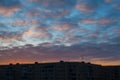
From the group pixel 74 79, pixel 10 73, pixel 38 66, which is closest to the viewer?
pixel 74 79

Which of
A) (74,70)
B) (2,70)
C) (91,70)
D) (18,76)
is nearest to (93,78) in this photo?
(91,70)

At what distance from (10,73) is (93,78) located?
130 feet

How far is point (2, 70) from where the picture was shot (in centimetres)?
13675

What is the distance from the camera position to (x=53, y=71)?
11794cm

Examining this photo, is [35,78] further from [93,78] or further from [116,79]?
[116,79]

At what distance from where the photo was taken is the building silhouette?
380 ft

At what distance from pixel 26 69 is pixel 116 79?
50873mm

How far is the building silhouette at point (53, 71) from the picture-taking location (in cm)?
11597

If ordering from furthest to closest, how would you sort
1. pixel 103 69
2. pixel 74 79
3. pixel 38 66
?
pixel 103 69
pixel 38 66
pixel 74 79

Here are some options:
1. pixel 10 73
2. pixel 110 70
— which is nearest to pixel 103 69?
pixel 110 70

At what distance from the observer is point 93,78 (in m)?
128

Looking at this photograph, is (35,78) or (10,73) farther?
(10,73)

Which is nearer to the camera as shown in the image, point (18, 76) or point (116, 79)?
point (18, 76)

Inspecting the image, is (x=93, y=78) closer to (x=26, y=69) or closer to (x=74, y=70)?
(x=74, y=70)
